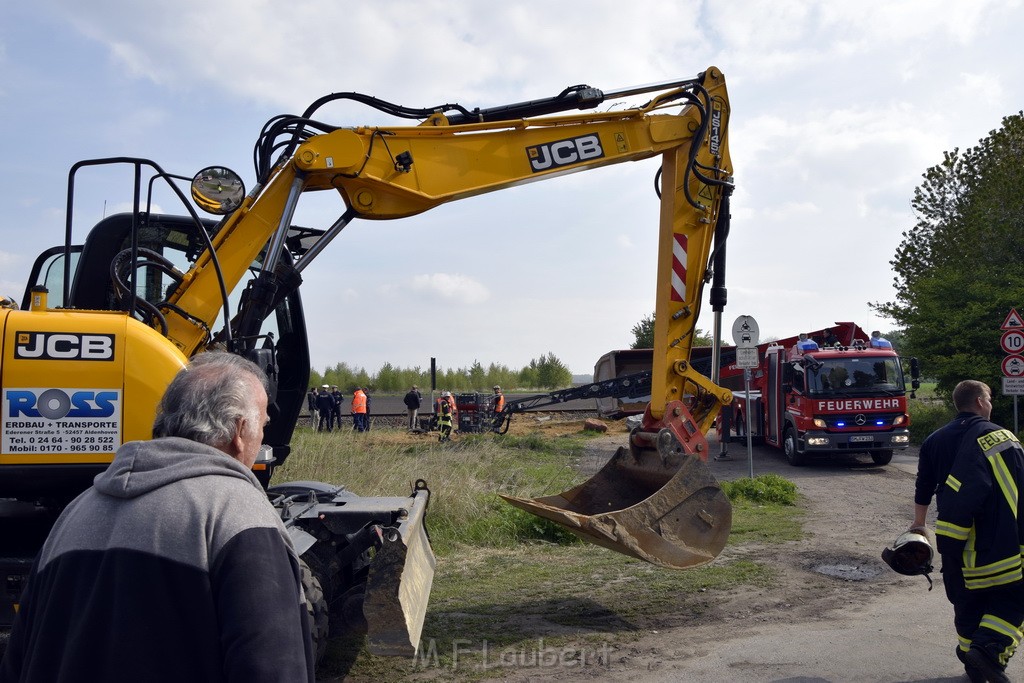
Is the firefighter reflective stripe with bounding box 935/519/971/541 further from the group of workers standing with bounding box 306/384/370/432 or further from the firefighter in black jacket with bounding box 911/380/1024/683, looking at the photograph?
the group of workers standing with bounding box 306/384/370/432

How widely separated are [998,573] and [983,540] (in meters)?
0.19

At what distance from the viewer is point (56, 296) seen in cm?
605

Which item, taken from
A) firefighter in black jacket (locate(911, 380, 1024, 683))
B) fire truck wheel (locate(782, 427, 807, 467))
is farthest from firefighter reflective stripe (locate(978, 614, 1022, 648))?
fire truck wheel (locate(782, 427, 807, 467))

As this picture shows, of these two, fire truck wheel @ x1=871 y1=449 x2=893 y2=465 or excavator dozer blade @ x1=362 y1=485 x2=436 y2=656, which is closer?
excavator dozer blade @ x1=362 y1=485 x2=436 y2=656

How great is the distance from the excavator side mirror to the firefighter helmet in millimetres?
4718

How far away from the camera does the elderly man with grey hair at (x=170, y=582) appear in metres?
1.86

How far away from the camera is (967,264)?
2583 cm

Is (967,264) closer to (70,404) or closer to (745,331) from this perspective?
(745,331)

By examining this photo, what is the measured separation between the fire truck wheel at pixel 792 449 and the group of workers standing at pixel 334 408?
13.7 m

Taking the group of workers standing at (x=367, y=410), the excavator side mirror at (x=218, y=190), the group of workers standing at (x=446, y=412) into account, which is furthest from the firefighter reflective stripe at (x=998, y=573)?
the group of workers standing at (x=367, y=410)

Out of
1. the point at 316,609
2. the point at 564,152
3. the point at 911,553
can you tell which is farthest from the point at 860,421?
the point at 316,609

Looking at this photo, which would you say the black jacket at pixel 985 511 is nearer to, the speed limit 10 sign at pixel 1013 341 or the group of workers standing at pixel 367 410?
the speed limit 10 sign at pixel 1013 341

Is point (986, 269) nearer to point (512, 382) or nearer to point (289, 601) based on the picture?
point (289, 601)

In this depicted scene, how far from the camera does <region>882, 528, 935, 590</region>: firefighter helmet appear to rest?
530 cm
